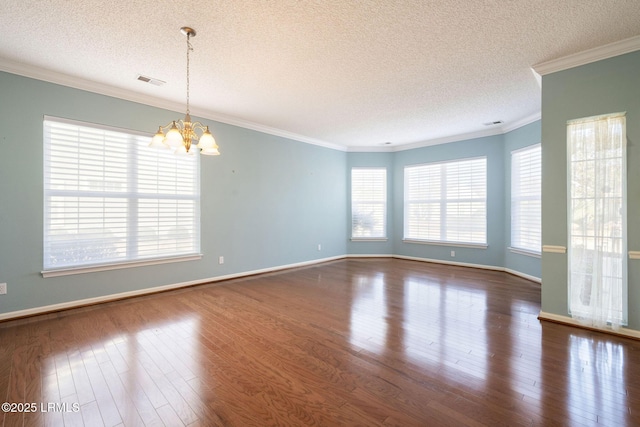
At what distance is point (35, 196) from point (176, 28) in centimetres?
258

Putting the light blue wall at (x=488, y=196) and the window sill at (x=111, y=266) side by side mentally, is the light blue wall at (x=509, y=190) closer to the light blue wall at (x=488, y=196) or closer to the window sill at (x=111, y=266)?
the light blue wall at (x=488, y=196)

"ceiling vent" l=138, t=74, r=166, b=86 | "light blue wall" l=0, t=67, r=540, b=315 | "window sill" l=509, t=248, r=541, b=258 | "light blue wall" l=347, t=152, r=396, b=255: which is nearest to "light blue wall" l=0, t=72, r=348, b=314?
"light blue wall" l=0, t=67, r=540, b=315

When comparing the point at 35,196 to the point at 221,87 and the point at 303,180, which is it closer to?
the point at 221,87

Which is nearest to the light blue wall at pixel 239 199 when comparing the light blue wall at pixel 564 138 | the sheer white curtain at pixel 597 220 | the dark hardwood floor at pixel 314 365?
the dark hardwood floor at pixel 314 365

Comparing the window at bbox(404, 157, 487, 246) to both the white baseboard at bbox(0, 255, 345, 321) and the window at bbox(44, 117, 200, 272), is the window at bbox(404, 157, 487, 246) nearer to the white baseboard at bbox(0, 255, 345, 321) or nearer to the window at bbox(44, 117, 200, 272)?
the white baseboard at bbox(0, 255, 345, 321)

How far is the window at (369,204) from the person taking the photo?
24.1ft

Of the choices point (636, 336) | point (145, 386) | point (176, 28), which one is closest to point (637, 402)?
point (636, 336)

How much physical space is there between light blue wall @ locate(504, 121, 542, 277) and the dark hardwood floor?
1590 mm

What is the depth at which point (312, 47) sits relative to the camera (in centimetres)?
281

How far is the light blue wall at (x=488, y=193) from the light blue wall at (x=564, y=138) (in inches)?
107

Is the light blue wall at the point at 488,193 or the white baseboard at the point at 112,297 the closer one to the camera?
the white baseboard at the point at 112,297

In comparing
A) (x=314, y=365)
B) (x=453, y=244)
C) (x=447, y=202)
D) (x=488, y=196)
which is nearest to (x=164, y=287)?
(x=314, y=365)

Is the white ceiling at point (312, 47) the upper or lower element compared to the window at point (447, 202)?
upper

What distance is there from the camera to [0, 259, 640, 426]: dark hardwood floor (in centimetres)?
171
